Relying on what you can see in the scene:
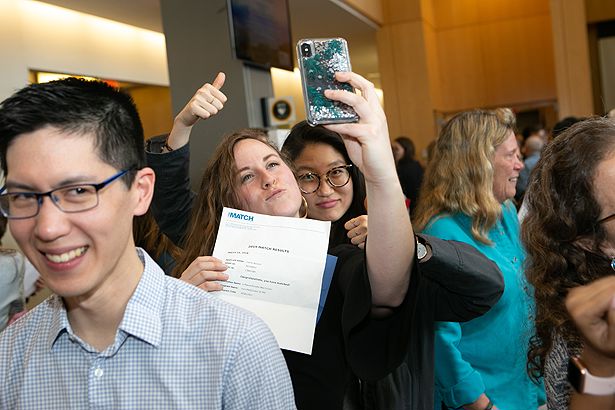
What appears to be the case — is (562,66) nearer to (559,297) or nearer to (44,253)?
(559,297)

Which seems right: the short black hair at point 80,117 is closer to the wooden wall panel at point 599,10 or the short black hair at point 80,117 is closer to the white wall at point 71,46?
the white wall at point 71,46

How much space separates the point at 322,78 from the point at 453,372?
4.29ft

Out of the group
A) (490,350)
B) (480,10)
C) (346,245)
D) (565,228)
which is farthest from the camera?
(480,10)

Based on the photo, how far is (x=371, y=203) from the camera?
1543 mm

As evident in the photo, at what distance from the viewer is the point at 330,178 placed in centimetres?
234

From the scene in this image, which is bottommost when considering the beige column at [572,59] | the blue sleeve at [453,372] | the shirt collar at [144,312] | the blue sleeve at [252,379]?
the blue sleeve at [453,372]

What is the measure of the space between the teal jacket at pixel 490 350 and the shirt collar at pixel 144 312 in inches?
51.1

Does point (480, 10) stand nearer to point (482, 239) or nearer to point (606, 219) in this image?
point (482, 239)

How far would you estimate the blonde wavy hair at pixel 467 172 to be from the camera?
2.70 metres

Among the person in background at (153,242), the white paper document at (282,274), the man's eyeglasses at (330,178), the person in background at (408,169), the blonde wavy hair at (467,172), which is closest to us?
the white paper document at (282,274)

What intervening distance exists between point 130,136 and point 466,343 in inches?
64.0

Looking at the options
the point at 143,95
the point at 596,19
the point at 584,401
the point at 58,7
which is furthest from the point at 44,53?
the point at 596,19

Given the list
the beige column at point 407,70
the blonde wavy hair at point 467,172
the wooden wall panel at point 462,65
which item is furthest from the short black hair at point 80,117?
the wooden wall panel at point 462,65

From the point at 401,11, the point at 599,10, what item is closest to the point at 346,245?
the point at 401,11
